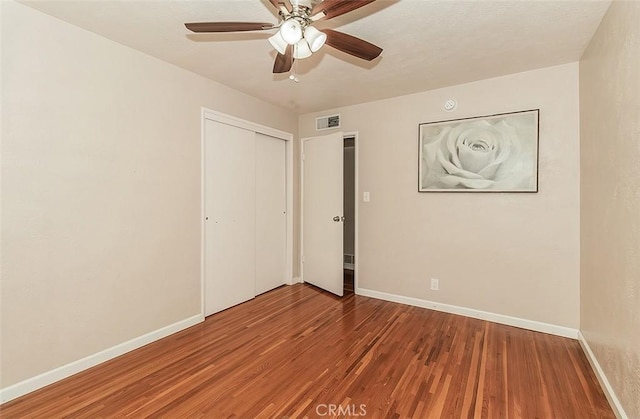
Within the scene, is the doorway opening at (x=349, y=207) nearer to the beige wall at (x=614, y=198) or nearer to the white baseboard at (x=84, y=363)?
the white baseboard at (x=84, y=363)

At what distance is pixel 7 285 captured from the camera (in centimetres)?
177

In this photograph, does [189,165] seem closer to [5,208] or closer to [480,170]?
[5,208]

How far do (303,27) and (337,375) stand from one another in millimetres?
2180

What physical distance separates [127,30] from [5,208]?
1.40 meters

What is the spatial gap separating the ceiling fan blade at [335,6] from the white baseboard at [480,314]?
291 cm

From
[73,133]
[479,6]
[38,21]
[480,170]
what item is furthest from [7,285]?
[480,170]

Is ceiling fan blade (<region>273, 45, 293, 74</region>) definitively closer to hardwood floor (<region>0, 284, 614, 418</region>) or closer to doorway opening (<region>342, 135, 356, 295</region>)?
hardwood floor (<region>0, 284, 614, 418</region>)

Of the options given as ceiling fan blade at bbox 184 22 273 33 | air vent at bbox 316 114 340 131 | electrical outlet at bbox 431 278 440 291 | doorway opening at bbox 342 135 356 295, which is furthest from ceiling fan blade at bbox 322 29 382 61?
doorway opening at bbox 342 135 356 295

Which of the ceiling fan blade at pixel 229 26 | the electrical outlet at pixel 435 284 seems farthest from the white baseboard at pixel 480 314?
the ceiling fan blade at pixel 229 26

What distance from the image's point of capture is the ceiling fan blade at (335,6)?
135cm

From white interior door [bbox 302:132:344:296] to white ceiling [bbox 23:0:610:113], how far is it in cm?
92

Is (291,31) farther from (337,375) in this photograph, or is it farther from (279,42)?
(337,375)

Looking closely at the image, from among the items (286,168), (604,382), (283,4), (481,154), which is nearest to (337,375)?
(604,382)

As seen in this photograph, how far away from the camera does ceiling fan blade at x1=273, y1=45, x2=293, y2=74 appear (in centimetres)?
182
